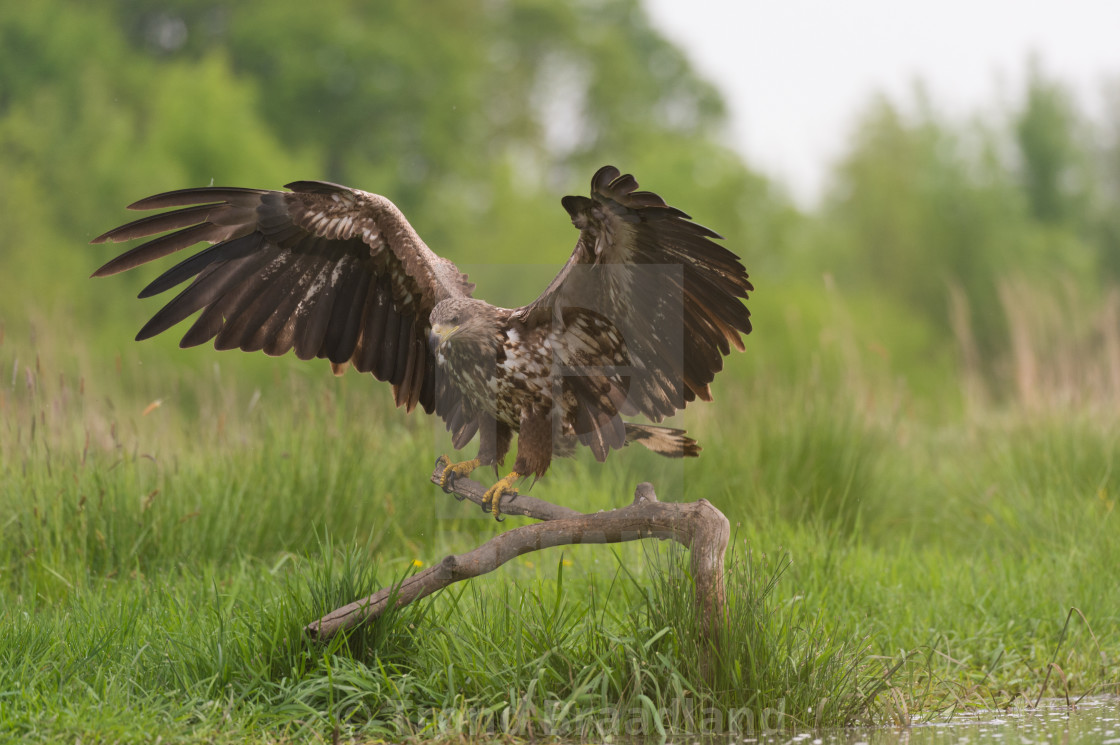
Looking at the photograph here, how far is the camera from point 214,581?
4430 millimetres

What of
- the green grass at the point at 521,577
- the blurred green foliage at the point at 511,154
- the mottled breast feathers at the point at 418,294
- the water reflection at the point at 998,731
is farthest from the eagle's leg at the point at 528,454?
the blurred green foliage at the point at 511,154

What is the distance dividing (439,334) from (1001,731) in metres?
2.34

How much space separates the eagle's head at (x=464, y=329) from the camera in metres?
4.02

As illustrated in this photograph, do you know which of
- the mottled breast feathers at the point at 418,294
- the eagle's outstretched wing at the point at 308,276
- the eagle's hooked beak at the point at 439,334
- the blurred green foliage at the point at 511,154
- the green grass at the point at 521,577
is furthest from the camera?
the blurred green foliage at the point at 511,154

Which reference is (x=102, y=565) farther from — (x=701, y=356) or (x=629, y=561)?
(x=701, y=356)

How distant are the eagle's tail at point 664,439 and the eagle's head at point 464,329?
0.71 metres

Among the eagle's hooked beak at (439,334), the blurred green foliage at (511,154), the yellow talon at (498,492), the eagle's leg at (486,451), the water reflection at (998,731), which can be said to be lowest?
→ the water reflection at (998,731)

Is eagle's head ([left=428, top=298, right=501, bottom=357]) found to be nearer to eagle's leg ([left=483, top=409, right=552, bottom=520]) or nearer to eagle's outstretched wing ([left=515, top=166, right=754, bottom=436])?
eagle's outstretched wing ([left=515, top=166, right=754, bottom=436])

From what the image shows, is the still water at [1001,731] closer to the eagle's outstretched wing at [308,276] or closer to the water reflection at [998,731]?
the water reflection at [998,731]

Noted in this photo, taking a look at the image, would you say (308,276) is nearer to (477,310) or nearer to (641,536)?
(477,310)

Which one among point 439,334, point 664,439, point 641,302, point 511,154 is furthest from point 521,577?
point 511,154

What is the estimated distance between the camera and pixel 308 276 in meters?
4.57

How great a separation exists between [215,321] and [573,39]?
2507cm

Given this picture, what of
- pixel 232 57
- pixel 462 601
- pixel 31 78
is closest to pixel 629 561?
pixel 462 601
